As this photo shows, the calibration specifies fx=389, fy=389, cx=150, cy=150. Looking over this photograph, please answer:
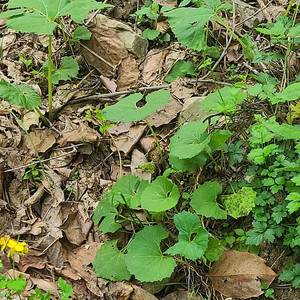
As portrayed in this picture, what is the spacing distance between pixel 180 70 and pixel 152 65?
267 millimetres

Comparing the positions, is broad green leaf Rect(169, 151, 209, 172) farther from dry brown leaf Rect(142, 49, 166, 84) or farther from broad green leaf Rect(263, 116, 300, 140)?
dry brown leaf Rect(142, 49, 166, 84)

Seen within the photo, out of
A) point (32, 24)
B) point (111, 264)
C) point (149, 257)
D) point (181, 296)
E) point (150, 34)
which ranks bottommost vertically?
point (181, 296)

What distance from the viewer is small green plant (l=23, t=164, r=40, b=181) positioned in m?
2.55

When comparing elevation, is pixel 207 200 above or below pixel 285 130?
below

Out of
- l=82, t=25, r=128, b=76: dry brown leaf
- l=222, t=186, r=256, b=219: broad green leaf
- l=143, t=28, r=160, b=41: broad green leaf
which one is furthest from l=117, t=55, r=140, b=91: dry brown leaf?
l=222, t=186, r=256, b=219: broad green leaf

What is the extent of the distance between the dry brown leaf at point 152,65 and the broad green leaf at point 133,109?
2.50 ft

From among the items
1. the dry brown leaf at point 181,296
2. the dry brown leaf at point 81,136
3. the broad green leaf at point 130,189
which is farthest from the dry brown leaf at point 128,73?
the dry brown leaf at point 181,296

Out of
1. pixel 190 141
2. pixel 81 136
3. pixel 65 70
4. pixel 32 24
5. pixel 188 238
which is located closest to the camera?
pixel 188 238

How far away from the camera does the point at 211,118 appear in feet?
8.44

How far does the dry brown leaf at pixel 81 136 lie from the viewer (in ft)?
8.89

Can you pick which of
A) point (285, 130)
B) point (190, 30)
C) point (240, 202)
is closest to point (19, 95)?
point (190, 30)

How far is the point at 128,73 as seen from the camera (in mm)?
3166

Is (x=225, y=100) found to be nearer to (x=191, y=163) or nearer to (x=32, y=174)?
(x=191, y=163)

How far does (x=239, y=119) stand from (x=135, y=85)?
36.9 inches
